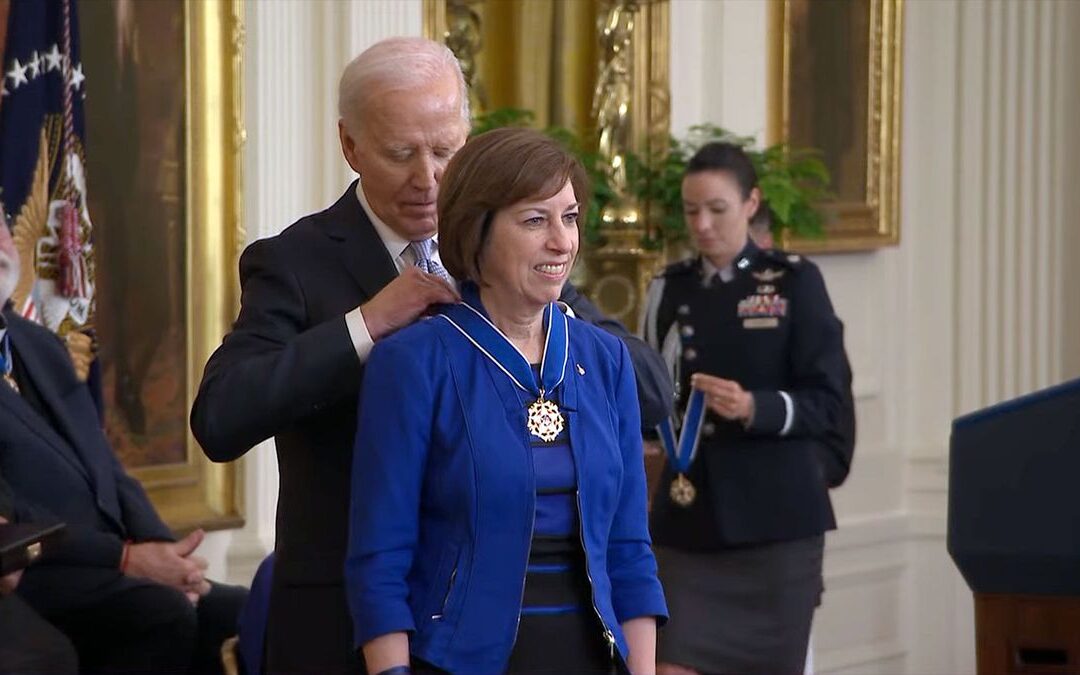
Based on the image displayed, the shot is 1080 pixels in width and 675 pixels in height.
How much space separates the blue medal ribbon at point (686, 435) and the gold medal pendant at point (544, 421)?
8.78 feet

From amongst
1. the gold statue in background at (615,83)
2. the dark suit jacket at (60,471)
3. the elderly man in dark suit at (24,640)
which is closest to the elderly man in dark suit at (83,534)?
the dark suit jacket at (60,471)

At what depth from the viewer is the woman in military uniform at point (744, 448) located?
17.0 feet

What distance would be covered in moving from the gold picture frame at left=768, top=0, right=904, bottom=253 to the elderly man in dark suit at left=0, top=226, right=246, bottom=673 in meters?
3.58

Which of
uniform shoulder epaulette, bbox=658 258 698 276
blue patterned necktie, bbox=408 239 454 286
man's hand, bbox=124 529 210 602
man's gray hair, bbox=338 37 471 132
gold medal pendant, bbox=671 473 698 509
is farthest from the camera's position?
uniform shoulder epaulette, bbox=658 258 698 276

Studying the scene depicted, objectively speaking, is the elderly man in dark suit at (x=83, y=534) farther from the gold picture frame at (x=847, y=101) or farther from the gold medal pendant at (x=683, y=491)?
the gold picture frame at (x=847, y=101)

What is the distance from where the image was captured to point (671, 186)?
6863mm

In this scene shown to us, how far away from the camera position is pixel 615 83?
7.10 m

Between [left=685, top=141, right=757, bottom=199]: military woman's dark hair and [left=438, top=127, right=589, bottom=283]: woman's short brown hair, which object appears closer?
[left=438, top=127, right=589, bottom=283]: woman's short brown hair

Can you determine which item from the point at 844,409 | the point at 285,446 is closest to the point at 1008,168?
the point at 844,409

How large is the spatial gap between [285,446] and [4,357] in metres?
2.32

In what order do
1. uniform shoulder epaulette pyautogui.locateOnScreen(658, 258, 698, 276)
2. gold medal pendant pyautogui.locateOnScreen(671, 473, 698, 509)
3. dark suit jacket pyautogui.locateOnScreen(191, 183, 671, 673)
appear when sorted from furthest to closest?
uniform shoulder epaulette pyautogui.locateOnScreen(658, 258, 698, 276) < gold medal pendant pyautogui.locateOnScreen(671, 473, 698, 509) < dark suit jacket pyautogui.locateOnScreen(191, 183, 671, 673)

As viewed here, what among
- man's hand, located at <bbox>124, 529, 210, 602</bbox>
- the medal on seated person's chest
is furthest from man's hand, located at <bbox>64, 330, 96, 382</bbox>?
man's hand, located at <bbox>124, 529, 210, 602</bbox>

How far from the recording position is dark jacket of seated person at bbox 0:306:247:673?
189 inches

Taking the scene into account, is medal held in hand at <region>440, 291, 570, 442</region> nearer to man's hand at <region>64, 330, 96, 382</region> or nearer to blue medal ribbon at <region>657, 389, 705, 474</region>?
blue medal ribbon at <region>657, 389, 705, 474</region>
